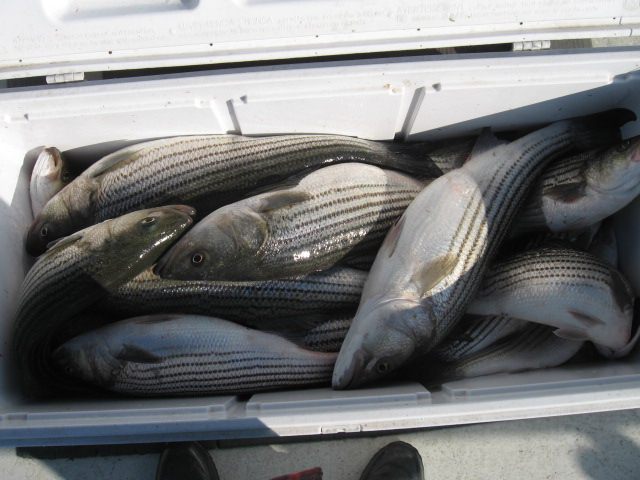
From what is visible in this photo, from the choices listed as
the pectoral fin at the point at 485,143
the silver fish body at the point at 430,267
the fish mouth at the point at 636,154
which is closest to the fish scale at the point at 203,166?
the silver fish body at the point at 430,267

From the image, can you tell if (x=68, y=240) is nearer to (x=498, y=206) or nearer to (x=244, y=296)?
(x=244, y=296)

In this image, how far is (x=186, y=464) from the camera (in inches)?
102

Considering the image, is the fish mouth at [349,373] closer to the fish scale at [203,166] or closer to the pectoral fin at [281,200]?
the pectoral fin at [281,200]

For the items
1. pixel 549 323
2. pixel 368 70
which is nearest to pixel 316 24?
pixel 368 70

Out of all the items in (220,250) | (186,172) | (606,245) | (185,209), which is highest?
(186,172)

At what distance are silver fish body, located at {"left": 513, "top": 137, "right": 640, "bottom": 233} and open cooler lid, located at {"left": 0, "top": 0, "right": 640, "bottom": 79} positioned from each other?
0.56 metres

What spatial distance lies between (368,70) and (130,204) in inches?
51.9

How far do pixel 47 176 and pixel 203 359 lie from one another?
127 cm

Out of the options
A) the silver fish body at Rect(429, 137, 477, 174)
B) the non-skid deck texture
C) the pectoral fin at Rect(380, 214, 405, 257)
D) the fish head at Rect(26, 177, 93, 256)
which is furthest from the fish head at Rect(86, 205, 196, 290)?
the silver fish body at Rect(429, 137, 477, 174)

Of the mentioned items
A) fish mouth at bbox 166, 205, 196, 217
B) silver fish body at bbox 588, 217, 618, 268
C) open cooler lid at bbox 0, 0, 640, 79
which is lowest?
silver fish body at bbox 588, 217, 618, 268

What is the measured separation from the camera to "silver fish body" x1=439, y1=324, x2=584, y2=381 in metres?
2.34

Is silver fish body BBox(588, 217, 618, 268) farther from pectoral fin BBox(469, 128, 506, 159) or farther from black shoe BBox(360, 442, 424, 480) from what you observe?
black shoe BBox(360, 442, 424, 480)

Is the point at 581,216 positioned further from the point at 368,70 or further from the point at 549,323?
the point at 368,70

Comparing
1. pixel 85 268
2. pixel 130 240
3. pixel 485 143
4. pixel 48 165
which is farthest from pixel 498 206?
pixel 48 165
